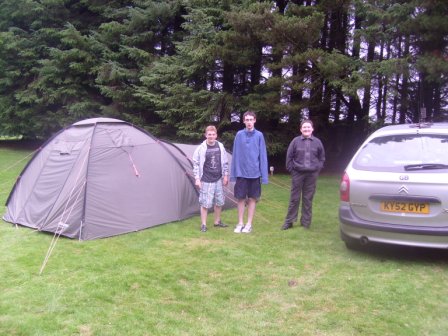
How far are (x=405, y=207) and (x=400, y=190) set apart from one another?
188mm

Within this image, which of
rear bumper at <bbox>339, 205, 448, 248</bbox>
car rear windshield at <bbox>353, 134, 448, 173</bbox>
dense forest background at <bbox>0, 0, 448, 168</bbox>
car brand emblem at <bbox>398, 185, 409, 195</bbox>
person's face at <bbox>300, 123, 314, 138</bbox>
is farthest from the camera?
dense forest background at <bbox>0, 0, 448, 168</bbox>

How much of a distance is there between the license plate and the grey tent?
3505 mm

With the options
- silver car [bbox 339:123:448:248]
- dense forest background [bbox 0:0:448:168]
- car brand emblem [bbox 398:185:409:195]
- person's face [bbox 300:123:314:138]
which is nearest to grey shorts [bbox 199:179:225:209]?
person's face [bbox 300:123:314:138]

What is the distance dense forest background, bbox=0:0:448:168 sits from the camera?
463 inches

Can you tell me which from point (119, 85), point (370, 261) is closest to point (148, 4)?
point (119, 85)

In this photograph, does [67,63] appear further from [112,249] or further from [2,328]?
[2,328]

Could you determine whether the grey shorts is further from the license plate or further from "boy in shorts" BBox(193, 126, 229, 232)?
the license plate

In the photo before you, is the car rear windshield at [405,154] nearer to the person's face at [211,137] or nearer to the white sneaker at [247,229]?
the white sneaker at [247,229]

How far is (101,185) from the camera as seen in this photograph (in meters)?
6.34

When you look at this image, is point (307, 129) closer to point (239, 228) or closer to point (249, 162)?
point (249, 162)

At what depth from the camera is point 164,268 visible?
493 cm

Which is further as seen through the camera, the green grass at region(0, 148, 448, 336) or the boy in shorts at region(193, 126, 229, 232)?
the boy in shorts at region(193, 126, 229, 232)

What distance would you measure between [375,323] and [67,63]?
56.5 ft

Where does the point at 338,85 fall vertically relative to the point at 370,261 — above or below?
above
